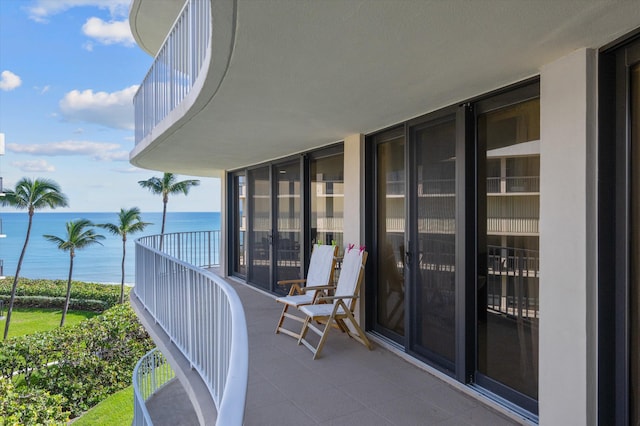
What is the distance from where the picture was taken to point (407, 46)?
2119 millimetres

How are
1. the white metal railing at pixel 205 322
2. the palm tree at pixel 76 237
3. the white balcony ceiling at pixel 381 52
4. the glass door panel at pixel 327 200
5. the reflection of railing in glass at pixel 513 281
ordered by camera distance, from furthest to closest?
the palm tree at pixel 76 237 → the glass door panel at pixel 327 200 → the reflection of railing in glass at pixel 513 281 → the white balcony ceiling at pixel 381 52 → the white metal railing at pixel 205 322

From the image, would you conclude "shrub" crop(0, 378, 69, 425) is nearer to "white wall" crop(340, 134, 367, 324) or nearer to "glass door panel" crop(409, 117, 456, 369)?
"white wall" crop(340, 134, 367, 324)

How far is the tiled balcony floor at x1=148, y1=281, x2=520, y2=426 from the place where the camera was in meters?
2.74

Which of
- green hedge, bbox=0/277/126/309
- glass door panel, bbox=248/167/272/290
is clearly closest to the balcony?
glass door panel, bbox=248/167/272/290

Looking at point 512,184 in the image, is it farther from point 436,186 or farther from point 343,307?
point 343,307

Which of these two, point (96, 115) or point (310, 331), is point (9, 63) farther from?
point (310, 331)

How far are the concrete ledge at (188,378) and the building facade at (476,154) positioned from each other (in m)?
1.87

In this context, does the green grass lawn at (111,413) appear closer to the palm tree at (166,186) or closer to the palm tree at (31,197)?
the palm tree at (166,186)

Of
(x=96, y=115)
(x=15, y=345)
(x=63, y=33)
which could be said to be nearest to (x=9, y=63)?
(x=63, y=33)

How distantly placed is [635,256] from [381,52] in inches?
66.4

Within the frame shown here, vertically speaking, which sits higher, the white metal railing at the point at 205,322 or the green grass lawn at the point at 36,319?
the white metal railing at the point at 205,322

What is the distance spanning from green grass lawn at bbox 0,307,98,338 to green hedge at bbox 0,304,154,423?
7581 millimetres

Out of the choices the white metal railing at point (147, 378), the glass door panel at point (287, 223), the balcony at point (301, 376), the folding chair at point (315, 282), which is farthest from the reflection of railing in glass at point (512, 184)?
the white metal railing at point (147, 378)

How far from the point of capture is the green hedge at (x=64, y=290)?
21344 millimetres
